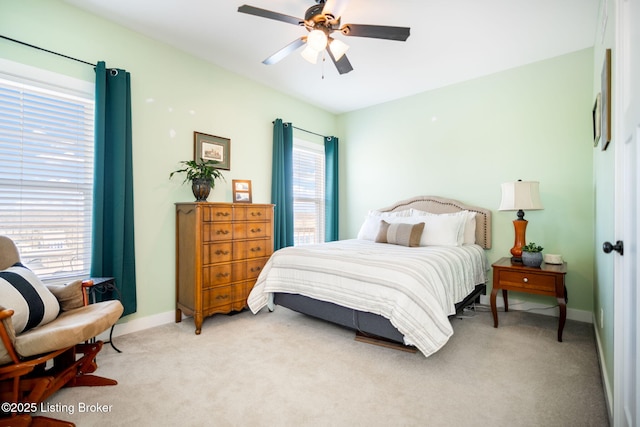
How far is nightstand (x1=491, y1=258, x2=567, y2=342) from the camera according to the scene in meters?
2.65

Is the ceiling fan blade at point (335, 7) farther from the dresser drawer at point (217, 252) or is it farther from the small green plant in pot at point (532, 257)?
the small green plant in pot at point (532, 257)

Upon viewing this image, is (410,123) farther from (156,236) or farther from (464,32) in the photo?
(156,236)

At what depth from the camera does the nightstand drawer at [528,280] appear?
107 inches

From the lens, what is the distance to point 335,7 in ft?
7.20

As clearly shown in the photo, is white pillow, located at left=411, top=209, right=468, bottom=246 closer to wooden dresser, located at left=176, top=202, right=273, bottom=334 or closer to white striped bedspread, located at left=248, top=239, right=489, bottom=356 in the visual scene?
white striped bedspread, located at left=248, top=239, right=489, bottom=356

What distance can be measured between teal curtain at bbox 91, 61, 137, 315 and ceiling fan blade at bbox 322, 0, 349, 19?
1931 millimetres

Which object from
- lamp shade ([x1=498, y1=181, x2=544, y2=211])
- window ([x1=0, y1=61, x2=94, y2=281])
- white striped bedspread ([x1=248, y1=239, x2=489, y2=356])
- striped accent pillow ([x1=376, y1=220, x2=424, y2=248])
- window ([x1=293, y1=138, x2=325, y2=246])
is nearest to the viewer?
white striped bedspread ([x1=248, y1=239, x2=489, y2=356])

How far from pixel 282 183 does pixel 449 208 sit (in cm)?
227

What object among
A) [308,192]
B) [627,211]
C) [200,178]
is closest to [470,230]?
[308,192]

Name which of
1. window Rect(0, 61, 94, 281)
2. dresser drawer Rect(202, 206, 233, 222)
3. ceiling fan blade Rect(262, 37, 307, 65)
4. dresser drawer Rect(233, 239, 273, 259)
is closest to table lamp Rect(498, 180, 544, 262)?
ceiling fan blade Rect(262, 37, 307, 65)

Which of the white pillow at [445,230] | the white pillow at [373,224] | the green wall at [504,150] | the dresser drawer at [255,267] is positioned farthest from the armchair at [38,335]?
the green wall at [504,150]

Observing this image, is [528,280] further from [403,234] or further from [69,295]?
[69,295]

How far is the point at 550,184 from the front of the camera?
3408mm

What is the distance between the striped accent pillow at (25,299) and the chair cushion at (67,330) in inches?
2.0
